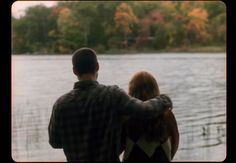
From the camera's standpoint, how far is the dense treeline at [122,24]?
9.93m

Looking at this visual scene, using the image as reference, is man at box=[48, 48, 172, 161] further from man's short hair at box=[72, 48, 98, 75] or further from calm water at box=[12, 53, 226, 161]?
calm water at box=[12, 53, 226, 161]

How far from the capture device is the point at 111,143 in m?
1.70

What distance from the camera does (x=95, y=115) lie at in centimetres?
168

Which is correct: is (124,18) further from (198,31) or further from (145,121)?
(145,121)

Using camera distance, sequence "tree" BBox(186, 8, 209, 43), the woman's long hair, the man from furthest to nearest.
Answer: "tree" BBox(186, 8, 209, 43)
the woman's long hair
the man

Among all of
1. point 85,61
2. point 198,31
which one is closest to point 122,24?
point 198,31

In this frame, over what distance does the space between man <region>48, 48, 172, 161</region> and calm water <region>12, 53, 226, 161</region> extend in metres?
1.49

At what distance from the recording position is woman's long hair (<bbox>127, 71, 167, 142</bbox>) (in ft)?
5.87

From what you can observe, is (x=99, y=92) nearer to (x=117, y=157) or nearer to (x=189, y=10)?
(x=117, y=157)

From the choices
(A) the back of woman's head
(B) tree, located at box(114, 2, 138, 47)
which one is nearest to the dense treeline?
(B) tree, located at box(114, 2, 138, 47)

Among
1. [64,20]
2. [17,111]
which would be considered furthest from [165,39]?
[17,111]

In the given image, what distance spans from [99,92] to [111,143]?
0.20 metres

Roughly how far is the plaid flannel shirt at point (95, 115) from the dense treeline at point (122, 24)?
7.30 metres
